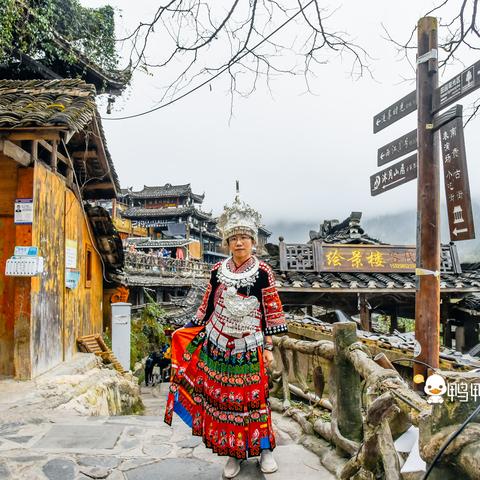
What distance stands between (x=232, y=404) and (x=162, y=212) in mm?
47341

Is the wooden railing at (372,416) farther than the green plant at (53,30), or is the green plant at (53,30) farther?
the green plant at (53,30)

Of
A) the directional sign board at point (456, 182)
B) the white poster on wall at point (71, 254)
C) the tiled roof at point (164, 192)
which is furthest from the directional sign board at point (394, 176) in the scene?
the tiled roof at point (164, 192)

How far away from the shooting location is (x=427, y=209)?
4.01 metres

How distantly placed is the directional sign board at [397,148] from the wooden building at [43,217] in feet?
12.5

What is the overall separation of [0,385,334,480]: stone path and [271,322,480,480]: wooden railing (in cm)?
32

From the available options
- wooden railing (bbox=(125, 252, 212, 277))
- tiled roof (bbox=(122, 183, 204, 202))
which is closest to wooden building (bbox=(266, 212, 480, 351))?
wooden railing (bbox=(125, 252, 212, 277))

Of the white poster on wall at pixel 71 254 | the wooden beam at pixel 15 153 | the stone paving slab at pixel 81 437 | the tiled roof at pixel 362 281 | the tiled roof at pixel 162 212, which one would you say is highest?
the tiled roof at pixel 162 212

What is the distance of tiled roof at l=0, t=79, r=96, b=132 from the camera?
17.3ft

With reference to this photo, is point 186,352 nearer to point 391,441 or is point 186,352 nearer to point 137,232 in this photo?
point 391,441

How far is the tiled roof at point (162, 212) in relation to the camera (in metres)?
48.7

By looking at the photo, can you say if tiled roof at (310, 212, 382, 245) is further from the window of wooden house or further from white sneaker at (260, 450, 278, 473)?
white sneaker at (260, 450, 278, 473)

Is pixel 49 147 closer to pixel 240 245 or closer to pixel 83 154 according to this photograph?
pixel 83 154

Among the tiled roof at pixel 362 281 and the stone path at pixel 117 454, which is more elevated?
the tiled roof at pixel 362 281

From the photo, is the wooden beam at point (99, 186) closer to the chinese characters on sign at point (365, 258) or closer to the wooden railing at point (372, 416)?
the chinese characters on sign at point (365, 258)
